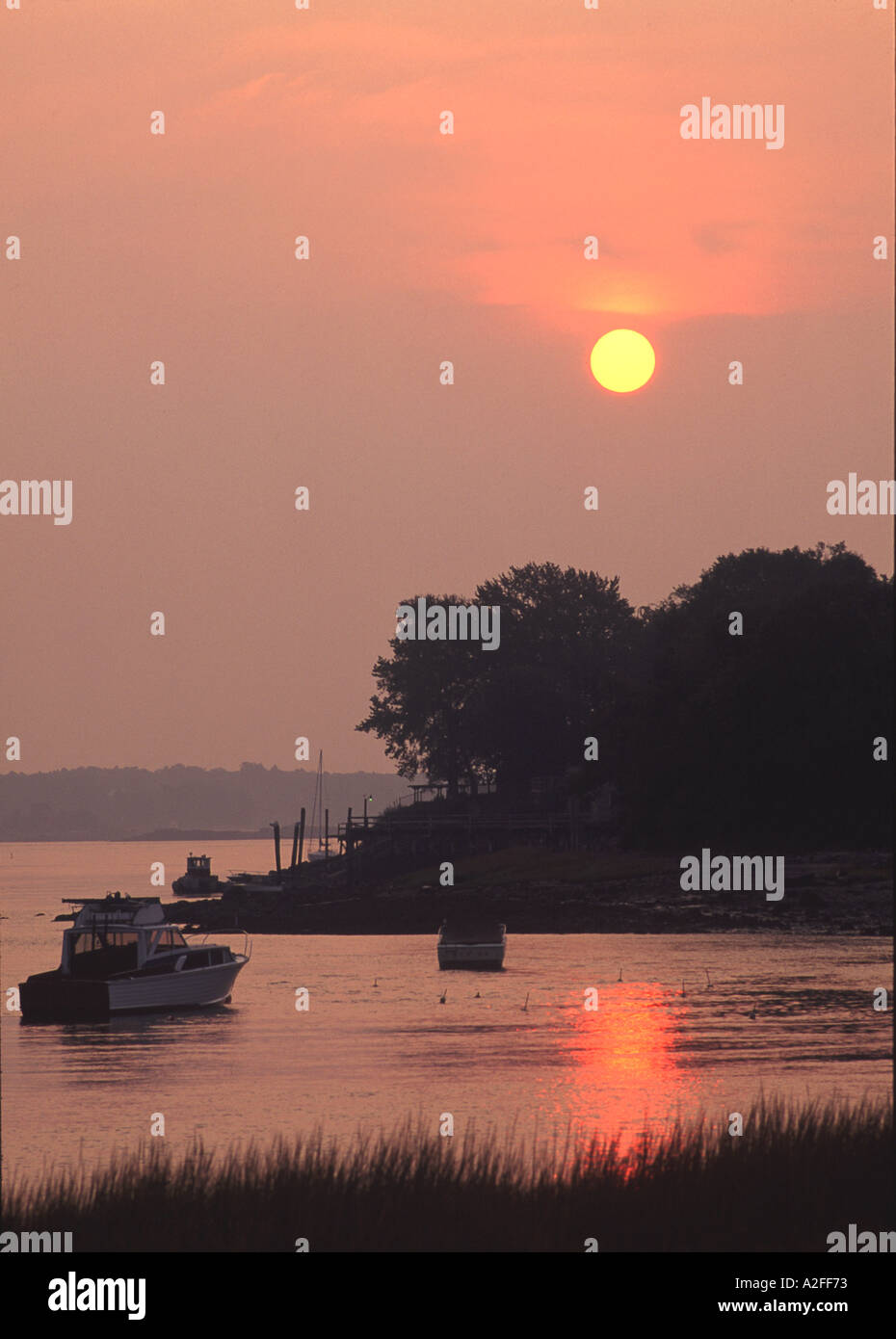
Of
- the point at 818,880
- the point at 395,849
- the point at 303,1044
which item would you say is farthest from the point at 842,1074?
the point at 395,849

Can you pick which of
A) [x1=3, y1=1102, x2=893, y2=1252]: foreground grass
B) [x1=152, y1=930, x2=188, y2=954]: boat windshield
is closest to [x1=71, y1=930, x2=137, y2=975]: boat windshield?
[x1=152, y1=930, x2=188, y2=954]: boat windshield

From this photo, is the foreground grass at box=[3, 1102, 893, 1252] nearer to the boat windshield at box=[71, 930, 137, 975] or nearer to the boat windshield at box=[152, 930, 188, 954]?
the boat windshield at box=[71, 930, 137, 975]

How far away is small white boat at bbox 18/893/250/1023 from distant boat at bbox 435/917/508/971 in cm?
1556

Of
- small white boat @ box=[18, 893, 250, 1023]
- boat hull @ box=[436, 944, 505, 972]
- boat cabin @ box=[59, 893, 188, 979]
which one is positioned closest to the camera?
small white boat @ box=[18, 893, 250, 1023]

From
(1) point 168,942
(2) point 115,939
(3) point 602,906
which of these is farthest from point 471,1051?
(3) point 602,906

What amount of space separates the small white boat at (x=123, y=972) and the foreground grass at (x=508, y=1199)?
4054 cm

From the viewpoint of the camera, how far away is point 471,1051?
53344 millimetres

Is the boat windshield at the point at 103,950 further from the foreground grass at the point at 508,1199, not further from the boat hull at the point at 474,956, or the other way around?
the foreground grass at the point at 508,1199

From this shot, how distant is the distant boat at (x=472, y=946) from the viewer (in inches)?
3300

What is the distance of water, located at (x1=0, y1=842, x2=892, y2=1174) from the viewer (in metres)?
40.1

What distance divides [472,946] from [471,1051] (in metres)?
30.7

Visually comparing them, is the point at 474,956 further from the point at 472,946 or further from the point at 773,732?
the point at 773,732
